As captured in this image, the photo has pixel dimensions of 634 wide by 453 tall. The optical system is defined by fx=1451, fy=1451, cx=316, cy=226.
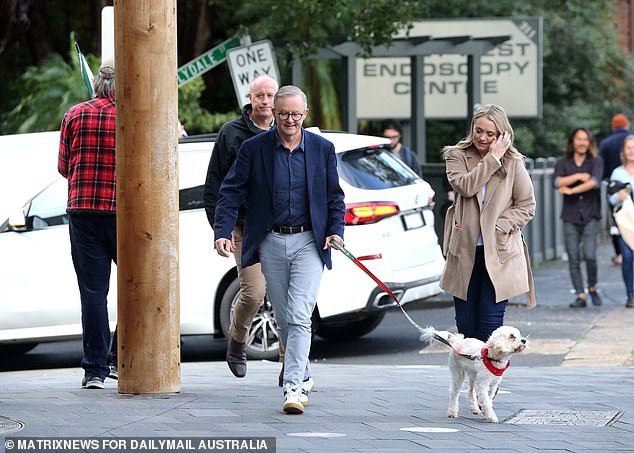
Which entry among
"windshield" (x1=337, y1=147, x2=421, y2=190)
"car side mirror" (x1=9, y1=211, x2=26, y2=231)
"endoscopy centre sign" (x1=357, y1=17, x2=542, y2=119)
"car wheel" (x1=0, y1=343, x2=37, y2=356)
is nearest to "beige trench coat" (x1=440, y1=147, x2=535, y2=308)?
"windshield" (x1=337, y1=147, x2=421, y2=190)

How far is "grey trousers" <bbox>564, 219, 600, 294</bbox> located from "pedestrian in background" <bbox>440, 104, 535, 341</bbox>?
7.79 meters

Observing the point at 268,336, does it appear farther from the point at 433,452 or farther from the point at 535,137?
the point at 535,137

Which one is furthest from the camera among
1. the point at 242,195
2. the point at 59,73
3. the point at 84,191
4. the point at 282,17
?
the point at 59,73

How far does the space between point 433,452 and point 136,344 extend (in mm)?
2369

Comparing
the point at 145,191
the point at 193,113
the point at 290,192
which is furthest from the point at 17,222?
the point at 193,113

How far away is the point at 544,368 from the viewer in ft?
36.4

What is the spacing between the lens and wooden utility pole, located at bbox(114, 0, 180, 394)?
323 inches

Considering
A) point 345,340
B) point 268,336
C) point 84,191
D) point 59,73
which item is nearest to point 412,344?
point 345,340

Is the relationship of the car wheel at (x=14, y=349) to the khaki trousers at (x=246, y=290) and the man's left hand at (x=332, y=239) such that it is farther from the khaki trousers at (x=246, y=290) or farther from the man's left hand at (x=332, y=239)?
the man's left hand at (x=332, y=239)

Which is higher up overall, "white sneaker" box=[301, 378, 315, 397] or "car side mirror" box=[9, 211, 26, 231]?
"car side mirror" box=[9, 211, 26, 231]

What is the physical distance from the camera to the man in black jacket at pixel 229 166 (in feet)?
29.3

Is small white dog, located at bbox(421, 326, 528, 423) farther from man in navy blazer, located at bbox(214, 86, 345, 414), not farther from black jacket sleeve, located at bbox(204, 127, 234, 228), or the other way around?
black jacket sleeve, located at bbox(204, 127, 234, 228)

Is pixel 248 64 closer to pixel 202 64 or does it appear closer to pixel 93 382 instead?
pixel 202 64

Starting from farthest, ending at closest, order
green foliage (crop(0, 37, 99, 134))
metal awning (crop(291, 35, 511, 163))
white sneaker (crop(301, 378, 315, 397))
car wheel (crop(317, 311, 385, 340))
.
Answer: green foliage (crop(0, 37, 99, 134)) → metal awning (crop(291, 35, 511, 163)) → car wheel (crop(317, 311, 385, 340)) → white sneaker (crop(301, 378, 315, 397))
